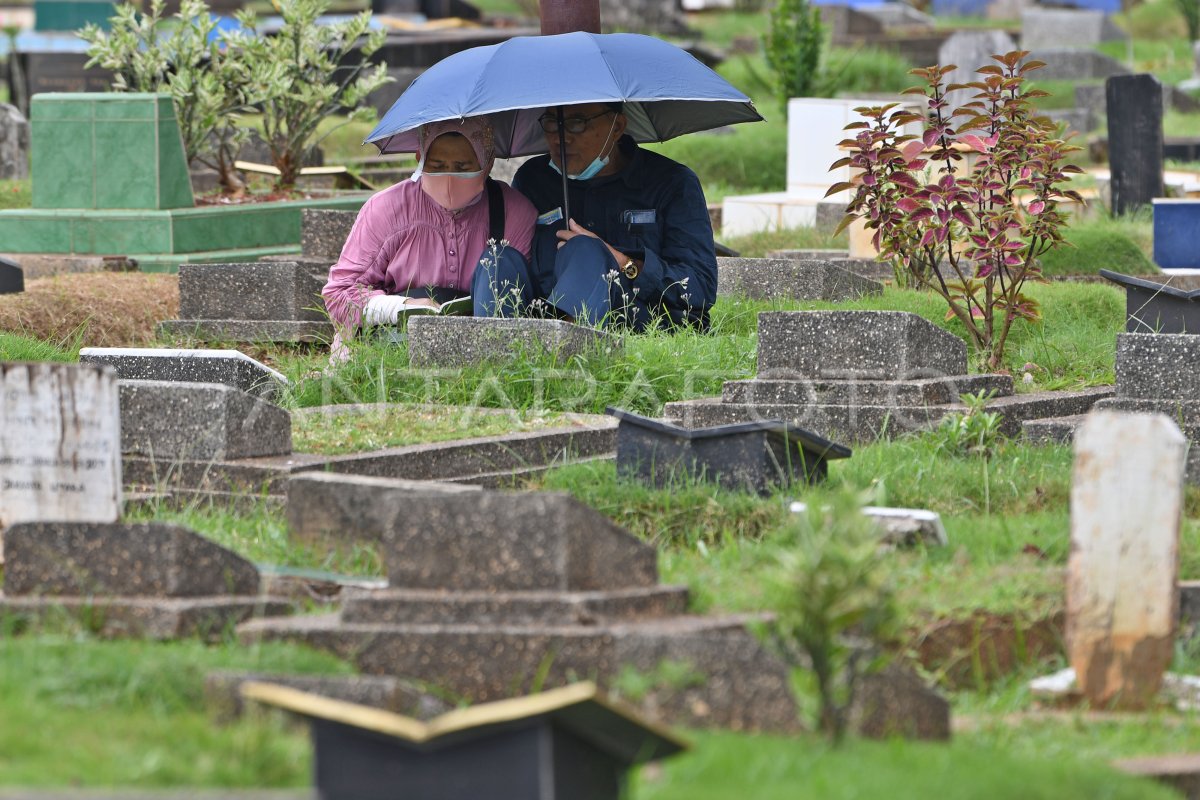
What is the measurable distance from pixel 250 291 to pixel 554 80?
238 cm

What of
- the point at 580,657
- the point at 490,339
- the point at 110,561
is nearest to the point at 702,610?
the point at 580,657

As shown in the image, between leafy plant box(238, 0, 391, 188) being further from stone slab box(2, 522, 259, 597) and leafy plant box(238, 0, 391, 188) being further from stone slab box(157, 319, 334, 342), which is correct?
stone slab box(2, 522, 259, 597)

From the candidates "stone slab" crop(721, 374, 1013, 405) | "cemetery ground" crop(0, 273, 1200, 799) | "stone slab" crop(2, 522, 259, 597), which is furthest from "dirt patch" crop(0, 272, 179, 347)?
"stone slab" crop(2, 522, 259, 597)

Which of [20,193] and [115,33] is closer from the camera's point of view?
[115,33]

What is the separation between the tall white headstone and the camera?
15.7ft

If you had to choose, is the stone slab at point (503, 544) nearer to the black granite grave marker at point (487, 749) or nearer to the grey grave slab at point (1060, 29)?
the black granite grave marker at point (487, 749)

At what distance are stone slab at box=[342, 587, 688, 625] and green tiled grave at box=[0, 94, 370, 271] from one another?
678 centimetres

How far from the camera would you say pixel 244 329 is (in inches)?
→ 361

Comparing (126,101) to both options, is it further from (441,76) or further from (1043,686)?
(1043,686)

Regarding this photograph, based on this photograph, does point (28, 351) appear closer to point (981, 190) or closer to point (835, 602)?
point (981, 190)

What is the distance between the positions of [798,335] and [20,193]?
8.31 metres

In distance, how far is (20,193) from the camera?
13297 millimetres

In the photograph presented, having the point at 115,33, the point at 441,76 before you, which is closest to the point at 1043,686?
the point at 441,76

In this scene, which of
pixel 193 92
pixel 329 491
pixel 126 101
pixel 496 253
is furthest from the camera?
pixel 193 92
